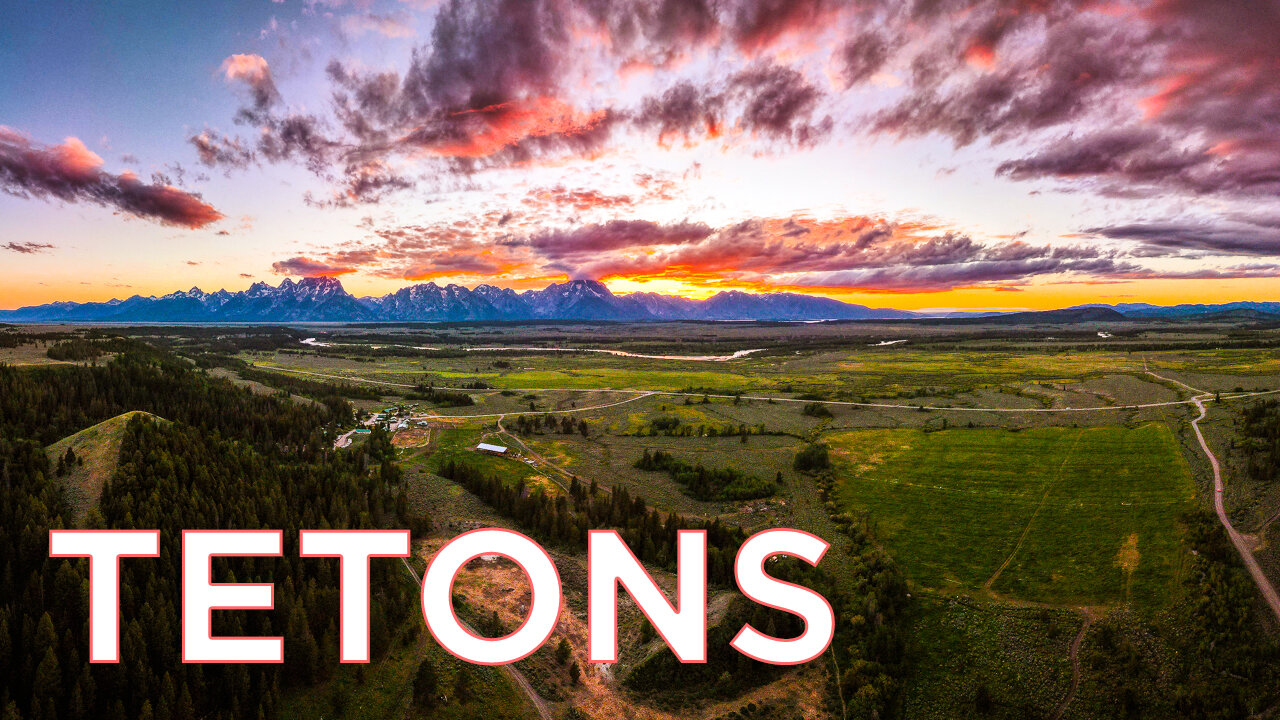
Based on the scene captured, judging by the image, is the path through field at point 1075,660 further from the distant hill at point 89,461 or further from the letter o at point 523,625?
the distant hill at point 89,461

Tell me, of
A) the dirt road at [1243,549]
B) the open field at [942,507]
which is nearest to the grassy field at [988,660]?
the open field at [942,507]

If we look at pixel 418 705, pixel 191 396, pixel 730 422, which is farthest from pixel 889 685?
pixel 191 396

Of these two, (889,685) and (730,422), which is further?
(730,422)

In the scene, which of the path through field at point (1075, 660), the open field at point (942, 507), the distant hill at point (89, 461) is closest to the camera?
the path through field at point (1075, 660)

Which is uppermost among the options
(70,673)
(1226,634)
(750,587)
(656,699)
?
(750,587)

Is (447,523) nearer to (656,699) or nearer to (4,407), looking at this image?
(656,699)

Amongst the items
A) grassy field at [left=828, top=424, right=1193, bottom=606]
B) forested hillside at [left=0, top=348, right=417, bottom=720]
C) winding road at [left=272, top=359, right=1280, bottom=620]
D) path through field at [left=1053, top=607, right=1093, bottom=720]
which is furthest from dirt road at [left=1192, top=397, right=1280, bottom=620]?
forested hillside at [left=0, top=348, right=417, bottom=720]

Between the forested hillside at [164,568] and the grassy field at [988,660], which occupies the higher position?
the forested hillside at [164,568]
